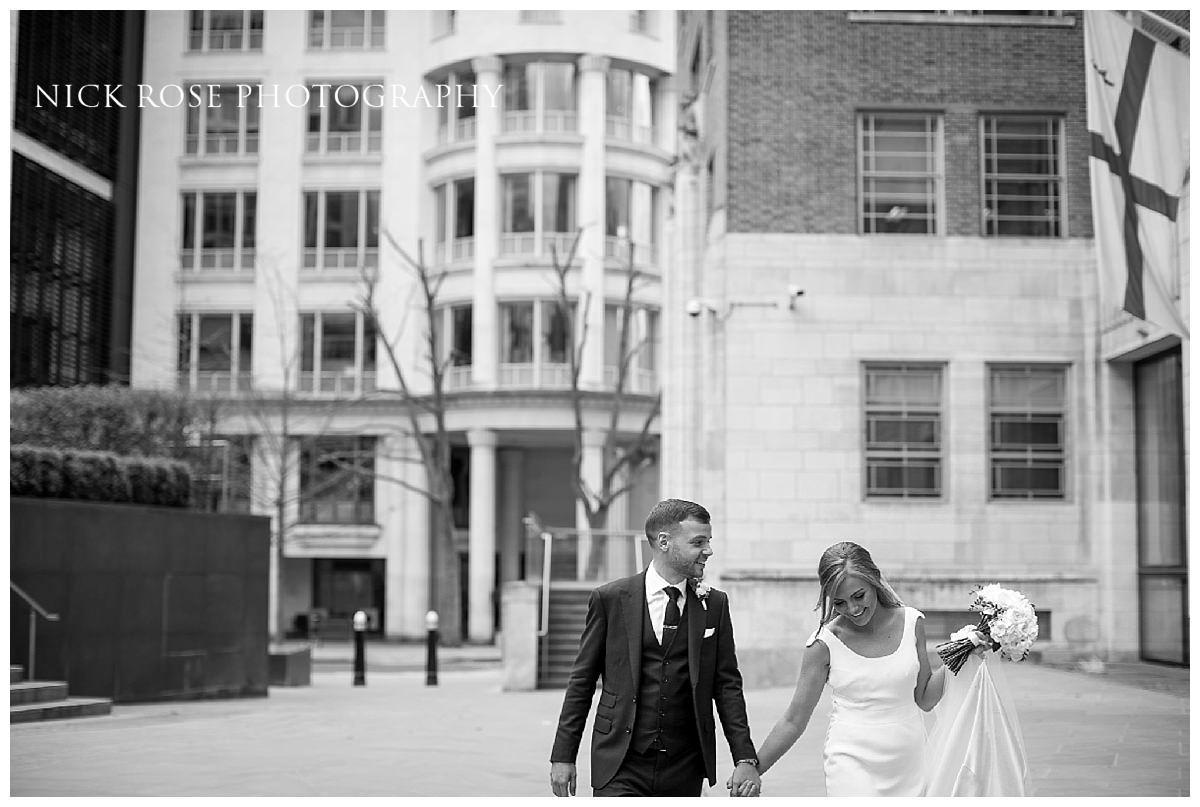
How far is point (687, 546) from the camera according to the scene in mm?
5754

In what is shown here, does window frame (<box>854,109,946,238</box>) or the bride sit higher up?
window frame (<box>854,109,946,238</box>)

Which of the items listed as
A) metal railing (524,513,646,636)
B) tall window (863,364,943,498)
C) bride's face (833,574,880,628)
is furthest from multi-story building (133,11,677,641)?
bride's face (833,574,880,628)

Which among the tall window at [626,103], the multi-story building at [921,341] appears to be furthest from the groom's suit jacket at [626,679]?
the tall window at [626,103]

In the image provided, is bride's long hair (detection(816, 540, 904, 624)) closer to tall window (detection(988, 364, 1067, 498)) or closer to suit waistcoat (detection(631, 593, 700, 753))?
suit waistcoat (detection(631, 593, 700, 753))

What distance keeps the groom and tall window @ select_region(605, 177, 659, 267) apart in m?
34.4

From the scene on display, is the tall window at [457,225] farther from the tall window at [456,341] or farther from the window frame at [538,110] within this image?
the window frame at [538,110]

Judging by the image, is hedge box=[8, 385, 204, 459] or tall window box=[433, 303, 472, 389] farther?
tall window box=[433, 303, 472, 389]

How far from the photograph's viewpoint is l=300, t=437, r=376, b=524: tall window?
4084cm

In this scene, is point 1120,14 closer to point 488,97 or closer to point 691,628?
point 691,628

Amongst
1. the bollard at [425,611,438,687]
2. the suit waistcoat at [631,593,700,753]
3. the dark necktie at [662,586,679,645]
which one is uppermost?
the dark necktie at [662,586,679,645]

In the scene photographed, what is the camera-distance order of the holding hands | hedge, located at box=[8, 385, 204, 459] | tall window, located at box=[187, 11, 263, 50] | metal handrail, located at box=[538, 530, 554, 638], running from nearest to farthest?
the holding hands
hedge, located at box=[8, 385, 204, 459]
metal handrail, located at box=[538, 530, 554, 638]
tall window, located at box=[187, 11, 263, 50]

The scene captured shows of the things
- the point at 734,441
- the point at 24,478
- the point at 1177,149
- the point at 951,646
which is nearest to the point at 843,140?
the point at 734,441

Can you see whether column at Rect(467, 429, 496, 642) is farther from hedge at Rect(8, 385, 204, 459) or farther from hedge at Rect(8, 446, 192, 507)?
hedge at Rect(8, 446, 192, 507)

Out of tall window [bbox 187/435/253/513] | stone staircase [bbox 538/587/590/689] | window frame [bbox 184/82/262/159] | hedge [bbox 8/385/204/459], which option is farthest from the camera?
window frame [bbox 184/82/262/159]
